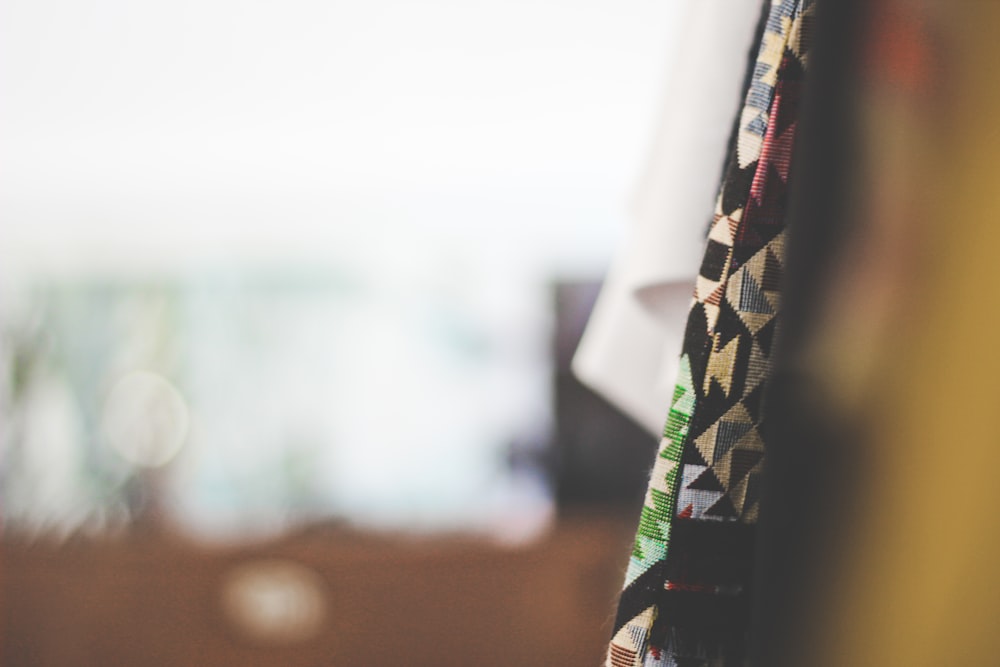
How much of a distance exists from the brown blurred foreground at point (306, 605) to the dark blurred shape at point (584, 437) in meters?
0.17

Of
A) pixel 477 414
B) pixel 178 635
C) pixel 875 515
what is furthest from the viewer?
pixel 477 414

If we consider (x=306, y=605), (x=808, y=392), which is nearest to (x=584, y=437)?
(x=306, y=605)

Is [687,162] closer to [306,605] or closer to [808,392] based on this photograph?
[808,392]

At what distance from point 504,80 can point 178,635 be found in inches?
53.4

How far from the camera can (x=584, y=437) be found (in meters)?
1.68

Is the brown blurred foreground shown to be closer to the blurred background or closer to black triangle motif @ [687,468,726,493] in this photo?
→ the blurred background

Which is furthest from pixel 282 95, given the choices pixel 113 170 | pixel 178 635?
pixel 178 635

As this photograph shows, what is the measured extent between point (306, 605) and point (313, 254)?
30.2 inches

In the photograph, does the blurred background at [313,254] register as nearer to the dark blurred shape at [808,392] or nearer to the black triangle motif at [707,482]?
the dark blurred shape at [808,392]

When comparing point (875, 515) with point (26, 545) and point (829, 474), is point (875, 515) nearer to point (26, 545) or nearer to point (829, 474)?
point (829, 474)

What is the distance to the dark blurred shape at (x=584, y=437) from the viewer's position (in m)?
1.65

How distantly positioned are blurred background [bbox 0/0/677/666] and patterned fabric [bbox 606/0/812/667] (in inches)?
50.9

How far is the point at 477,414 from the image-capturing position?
5.61 ft

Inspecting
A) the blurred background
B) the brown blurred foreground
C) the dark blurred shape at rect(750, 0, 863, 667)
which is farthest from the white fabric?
the blurred background
